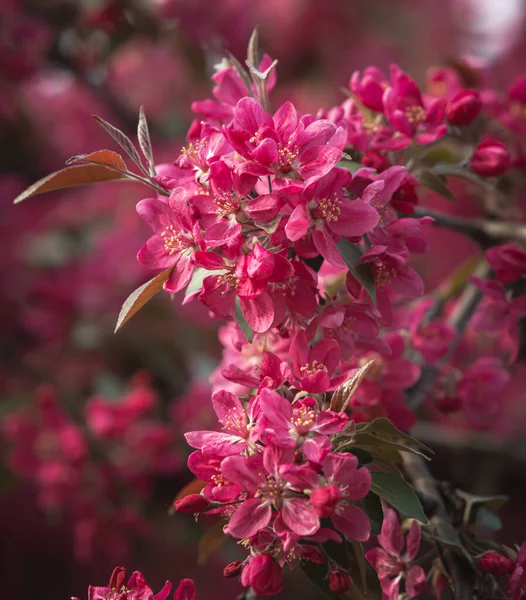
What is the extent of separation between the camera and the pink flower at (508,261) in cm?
94

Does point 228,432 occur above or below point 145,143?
below

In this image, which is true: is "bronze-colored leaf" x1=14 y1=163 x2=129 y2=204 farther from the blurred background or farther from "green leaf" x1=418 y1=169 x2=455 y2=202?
the blurred background

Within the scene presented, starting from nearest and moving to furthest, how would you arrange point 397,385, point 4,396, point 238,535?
point 238,535
point 397,385
point 4,396

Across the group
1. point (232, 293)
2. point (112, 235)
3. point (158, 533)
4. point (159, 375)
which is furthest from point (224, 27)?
point (232, 293)

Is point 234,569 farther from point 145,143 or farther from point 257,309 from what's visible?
point 145,143

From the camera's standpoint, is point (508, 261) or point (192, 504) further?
point (508, 261)

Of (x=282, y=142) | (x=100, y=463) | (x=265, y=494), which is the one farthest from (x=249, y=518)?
(x=100, y=463)

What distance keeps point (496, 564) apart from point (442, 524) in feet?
0.28

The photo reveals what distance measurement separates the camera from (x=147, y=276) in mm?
2227

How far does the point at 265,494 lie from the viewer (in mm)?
661

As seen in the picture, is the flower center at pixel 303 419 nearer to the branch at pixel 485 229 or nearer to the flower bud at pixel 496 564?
the flower bud at pixel 496 564

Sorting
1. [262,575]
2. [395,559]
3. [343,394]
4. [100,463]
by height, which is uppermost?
[343,394]

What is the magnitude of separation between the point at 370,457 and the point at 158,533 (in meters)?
1.21

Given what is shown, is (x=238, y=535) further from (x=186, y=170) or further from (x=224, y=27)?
(x=224, y=27)
